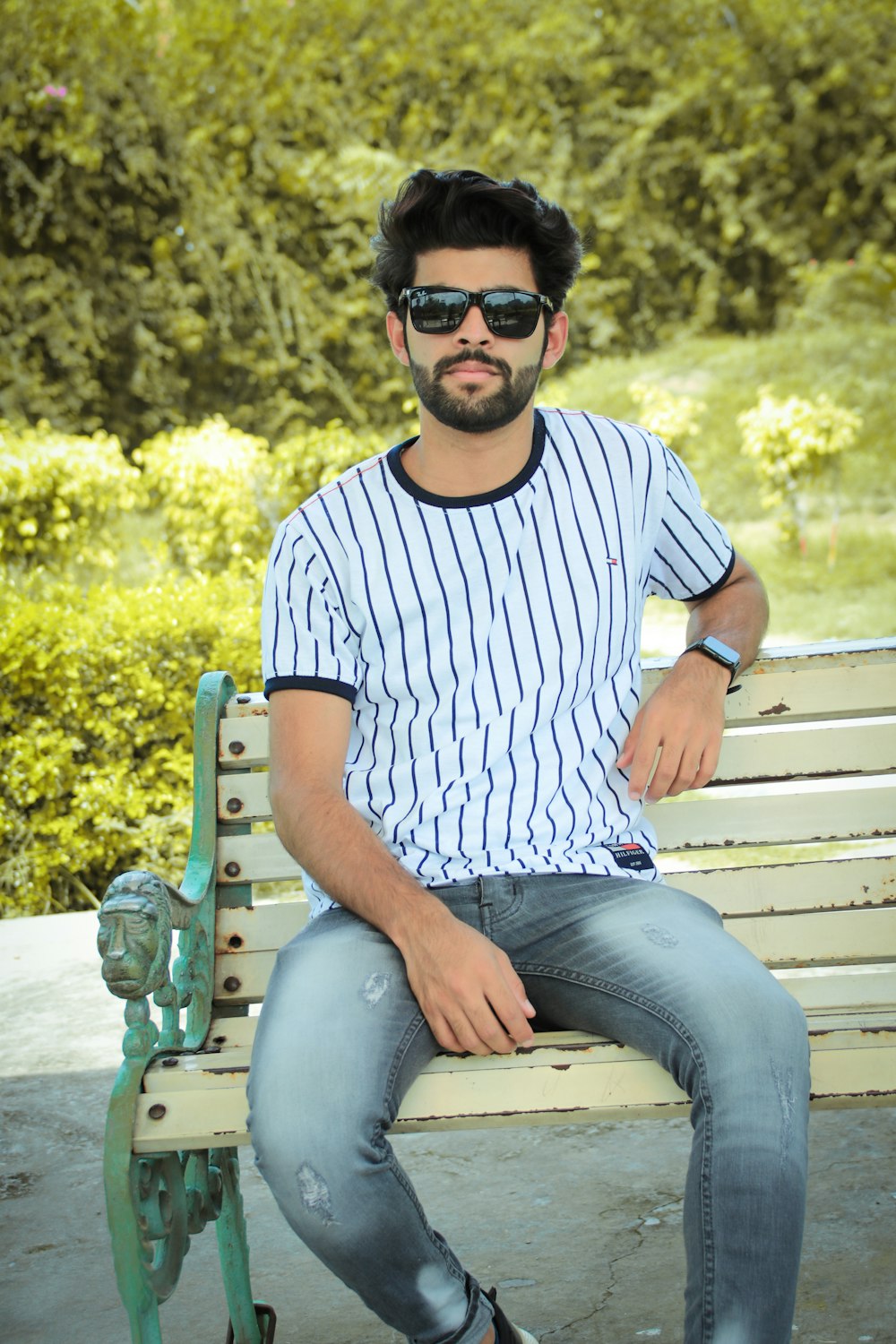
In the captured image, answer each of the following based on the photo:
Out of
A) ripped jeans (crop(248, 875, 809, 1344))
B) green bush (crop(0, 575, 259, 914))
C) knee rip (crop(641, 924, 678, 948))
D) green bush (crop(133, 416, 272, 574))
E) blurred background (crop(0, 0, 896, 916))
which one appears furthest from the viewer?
blurred background (crop(0, 0, 896, 916))

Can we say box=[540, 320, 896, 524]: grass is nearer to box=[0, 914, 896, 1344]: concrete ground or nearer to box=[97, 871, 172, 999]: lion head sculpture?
box=[0, 914, 896, 1344]: concrete ground

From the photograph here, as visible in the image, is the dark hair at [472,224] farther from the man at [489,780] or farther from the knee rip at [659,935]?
the knee rip at [659,935]

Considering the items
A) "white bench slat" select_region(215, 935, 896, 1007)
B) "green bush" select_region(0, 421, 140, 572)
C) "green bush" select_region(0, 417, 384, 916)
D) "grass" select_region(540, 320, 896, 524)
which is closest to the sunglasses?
"white bench slat" select_region(215, 935, 896, 1007)

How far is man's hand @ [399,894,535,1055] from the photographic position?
67.4 inches

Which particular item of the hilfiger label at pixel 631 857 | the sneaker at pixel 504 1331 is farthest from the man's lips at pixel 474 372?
the sneaker at pixel 504 1331

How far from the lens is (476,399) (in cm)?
203

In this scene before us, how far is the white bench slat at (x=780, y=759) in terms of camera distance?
229cm

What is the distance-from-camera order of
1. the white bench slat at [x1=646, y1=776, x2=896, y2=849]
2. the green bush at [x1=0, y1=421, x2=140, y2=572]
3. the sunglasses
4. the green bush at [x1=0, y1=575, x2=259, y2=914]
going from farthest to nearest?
the green bush at [x1=0, y1=421, x2=140, y2=572] < the green bush at [x1=0, y1=575, x2=259, y2=914] < the white bench slat at [x1=646, y1=776, x2=896, y2=849] < the sunglasses

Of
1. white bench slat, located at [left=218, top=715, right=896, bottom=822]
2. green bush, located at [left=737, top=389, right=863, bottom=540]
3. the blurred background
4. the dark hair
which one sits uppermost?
the blurred background

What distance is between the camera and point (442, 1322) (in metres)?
1.58

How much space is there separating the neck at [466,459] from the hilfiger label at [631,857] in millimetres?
558

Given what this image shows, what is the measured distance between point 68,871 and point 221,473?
3913 mm

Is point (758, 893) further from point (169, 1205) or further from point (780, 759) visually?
point (169, 1205)

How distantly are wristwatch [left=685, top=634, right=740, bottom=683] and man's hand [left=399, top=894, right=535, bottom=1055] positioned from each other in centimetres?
63
